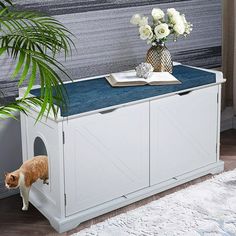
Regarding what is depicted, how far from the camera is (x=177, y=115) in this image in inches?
124

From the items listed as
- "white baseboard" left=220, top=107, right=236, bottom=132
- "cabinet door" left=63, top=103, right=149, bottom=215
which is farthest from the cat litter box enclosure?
"white baseboard" left=220, top=107, right=236, bottom=132

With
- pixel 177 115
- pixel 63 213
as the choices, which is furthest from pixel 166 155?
pixel 63 213

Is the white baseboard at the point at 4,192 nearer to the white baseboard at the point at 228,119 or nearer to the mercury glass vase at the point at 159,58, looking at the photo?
the mercury glass vase at the point at 159,58

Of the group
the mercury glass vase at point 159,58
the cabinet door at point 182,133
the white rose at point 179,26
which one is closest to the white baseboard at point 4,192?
the cabinet door at point 182,133

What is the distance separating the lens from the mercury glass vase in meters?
3.28

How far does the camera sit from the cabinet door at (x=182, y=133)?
3076mm

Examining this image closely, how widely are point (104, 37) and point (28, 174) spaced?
1.04 m

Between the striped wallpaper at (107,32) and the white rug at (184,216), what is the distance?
93 centimetres

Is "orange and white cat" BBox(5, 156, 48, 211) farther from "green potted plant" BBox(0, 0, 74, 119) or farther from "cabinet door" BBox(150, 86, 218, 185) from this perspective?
"cabinet door" BBox(150, 86, 218, 185)

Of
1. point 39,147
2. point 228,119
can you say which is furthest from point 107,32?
point 228,119

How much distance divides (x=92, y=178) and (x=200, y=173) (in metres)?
0.85

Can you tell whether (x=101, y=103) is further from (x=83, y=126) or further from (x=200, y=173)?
(x=200, y=173)

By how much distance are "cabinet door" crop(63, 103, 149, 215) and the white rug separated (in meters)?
0.15

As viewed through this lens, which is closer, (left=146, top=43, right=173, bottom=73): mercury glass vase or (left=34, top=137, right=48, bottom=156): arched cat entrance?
(left=34, top=137, right=48, bottom=156): arched cat entrance
